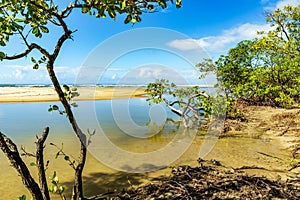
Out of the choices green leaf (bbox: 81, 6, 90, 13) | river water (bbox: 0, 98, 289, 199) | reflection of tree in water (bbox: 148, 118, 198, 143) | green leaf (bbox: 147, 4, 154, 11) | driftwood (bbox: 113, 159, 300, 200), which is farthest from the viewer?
reflection of tree in water (bbox: 148, 118, 198, 143)

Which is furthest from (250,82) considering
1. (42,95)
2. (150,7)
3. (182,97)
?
(42,95)

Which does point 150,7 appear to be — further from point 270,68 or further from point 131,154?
point 270,68

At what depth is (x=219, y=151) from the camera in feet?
23.5

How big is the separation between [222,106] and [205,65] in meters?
4.76

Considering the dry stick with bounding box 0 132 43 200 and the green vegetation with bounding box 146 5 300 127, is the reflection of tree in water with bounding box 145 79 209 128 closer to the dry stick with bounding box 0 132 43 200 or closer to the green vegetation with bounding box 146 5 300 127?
the green vegetation with bounding box 146 5 300 127

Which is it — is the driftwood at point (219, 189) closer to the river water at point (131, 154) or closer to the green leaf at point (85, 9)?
the river water at point (131, 154)

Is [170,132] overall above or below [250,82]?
below

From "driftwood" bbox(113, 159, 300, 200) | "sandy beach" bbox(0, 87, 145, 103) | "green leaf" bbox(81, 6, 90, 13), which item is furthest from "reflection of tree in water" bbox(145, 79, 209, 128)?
"sandy beach" bbox(0, 87, 145, 103)

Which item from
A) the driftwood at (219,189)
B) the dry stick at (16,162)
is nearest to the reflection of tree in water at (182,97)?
the driftwood at (219,189)

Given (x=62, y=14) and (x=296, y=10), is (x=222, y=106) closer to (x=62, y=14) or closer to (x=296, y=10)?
(x=296, y=10)

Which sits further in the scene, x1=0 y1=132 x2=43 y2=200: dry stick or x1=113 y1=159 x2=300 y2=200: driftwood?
x1=113 y1=159 x2=300 y2=200: driftwood

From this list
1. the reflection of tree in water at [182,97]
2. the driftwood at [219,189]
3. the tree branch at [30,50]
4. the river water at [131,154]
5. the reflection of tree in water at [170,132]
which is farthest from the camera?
the reflection of tree in water at [182,97]

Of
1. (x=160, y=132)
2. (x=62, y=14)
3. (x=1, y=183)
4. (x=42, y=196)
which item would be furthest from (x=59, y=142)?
(x=62, y=14)

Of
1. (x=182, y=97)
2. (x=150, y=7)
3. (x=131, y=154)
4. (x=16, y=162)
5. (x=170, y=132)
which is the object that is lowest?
(x=131, y=154)
